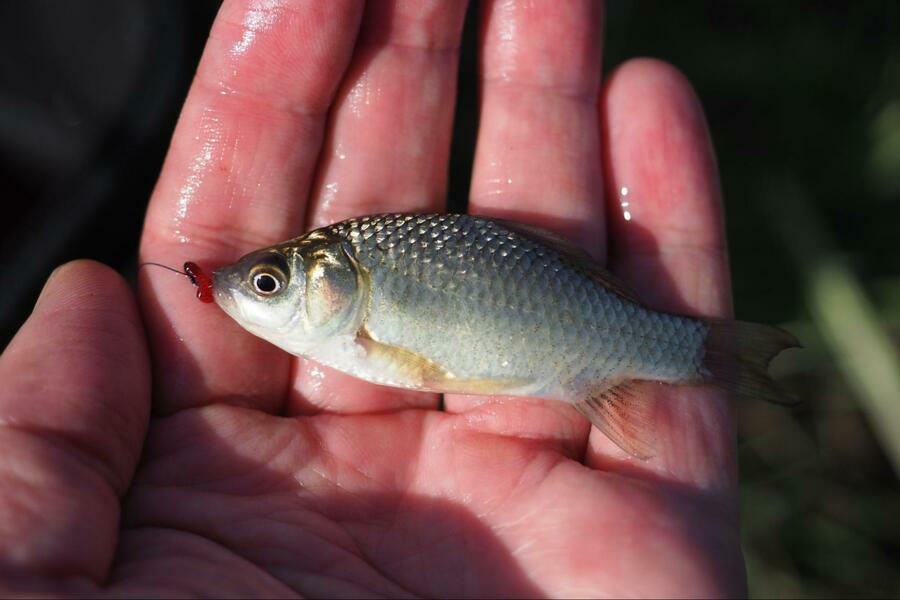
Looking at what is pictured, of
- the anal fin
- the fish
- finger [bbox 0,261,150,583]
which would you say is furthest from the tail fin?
finger [bbox 0,261,150,583]

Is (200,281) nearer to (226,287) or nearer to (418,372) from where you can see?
(226,287)

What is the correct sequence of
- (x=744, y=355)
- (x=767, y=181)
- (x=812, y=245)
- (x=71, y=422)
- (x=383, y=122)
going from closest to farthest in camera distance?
(x=71, y=422) < (x=744, y=355) < (x=383, y=122) < (x=812, y=245) < (x=767, y=181)

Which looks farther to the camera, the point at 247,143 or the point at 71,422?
the point at 247,143

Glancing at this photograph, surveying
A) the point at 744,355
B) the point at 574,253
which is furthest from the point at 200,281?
the point at 744,355

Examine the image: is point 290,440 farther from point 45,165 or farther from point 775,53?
point 775,53

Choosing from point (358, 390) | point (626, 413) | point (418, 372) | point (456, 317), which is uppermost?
point (456, 317)

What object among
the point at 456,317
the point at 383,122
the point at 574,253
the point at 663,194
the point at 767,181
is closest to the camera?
the point at 456,317

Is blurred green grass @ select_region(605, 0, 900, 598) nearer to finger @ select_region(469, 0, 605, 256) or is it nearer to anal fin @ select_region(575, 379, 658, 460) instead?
finger @ select_region(469, 0, 605, 256)

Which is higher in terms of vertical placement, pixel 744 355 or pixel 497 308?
pixel 497 308
